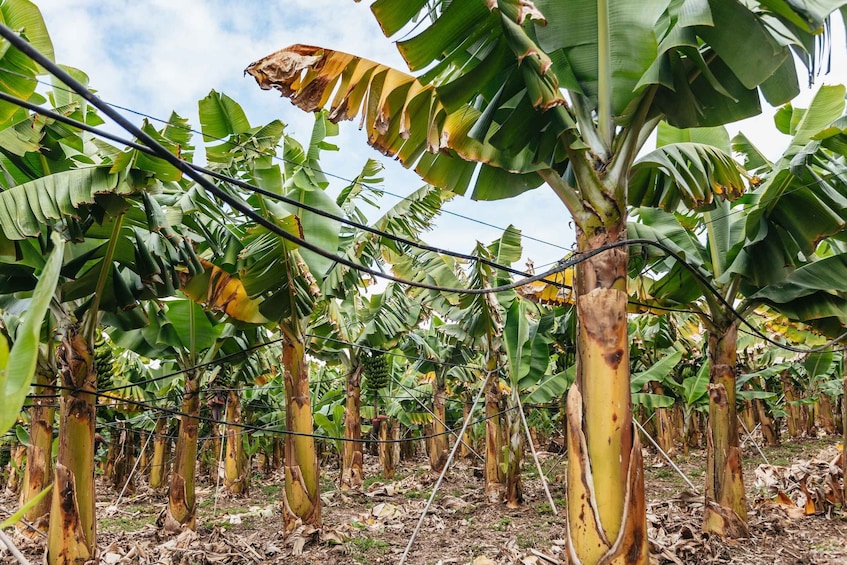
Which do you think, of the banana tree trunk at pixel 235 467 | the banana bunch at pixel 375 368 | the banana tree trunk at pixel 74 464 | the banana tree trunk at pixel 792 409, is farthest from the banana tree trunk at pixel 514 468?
the banana tree trunk at pixel 792 409

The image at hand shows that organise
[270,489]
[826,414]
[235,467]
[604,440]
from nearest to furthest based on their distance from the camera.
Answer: [604,440] < [235,467] < [270,489] < [826,414]

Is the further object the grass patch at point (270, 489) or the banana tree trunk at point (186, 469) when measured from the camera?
the grass patch at point (270, 489)

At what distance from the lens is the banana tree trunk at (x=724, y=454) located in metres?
5.54

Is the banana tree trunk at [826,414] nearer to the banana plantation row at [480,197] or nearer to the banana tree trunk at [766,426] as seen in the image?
the banana tree trunk at [766,426]

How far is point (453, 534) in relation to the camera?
296 inches

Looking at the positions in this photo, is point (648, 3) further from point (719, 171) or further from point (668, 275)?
point (668, 275)

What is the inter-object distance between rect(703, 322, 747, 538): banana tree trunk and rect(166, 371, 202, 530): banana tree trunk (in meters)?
6.17

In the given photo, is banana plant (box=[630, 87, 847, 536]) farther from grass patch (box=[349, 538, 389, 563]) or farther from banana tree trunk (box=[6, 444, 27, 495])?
banana tree trunk (box=[6, 444, 27, 495])

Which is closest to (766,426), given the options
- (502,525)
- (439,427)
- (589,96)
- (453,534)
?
(439,427)

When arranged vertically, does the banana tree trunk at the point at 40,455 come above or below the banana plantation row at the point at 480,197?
below

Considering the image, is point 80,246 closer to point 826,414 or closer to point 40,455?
point 40,455

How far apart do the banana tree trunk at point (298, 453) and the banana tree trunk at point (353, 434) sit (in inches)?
201

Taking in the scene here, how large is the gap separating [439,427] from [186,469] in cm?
856

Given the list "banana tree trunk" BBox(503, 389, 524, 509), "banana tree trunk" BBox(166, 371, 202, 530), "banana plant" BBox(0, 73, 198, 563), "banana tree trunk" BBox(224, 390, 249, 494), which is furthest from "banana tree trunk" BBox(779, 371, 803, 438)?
"banana plant" BBox(0, 73, 198, 563)
